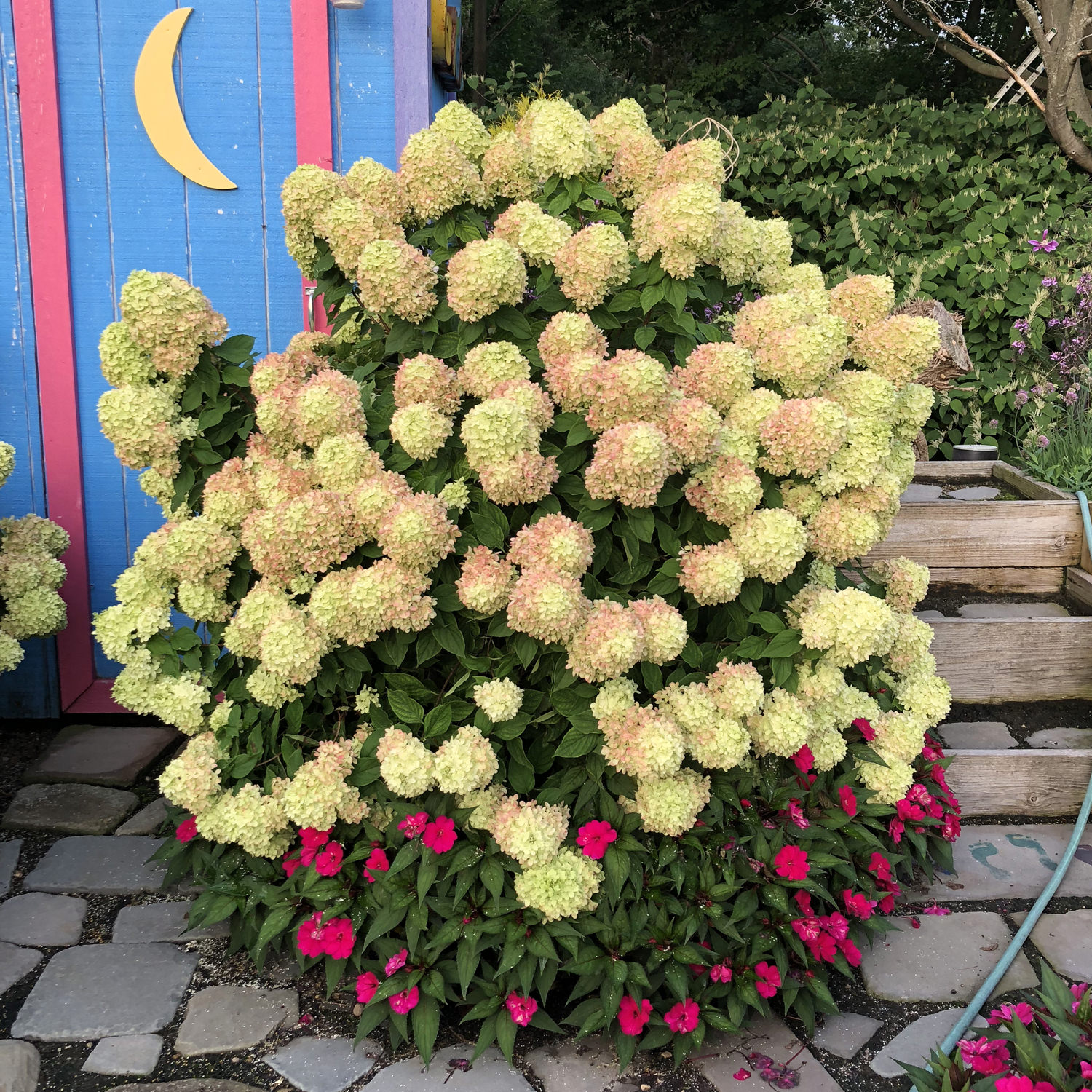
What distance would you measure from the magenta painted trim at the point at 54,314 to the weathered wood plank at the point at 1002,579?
322 centimetres

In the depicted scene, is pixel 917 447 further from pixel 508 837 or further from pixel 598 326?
pixel 508 837

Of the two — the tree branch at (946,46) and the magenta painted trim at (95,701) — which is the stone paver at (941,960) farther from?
the tree branch at (946,46)

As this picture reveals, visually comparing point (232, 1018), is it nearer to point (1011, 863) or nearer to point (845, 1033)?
point (845, 1033)

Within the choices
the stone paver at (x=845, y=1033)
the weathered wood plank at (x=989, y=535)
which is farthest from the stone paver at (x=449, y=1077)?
the weathered wood plank at (x=989, y=535)

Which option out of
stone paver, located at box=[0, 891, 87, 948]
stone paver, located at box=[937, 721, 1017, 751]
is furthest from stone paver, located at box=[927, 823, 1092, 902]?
stone paver, located at box=[0, 891, 87, 948]

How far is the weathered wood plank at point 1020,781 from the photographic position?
2.95m

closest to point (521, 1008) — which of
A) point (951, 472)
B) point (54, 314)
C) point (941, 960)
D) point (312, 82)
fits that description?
point (941, 960)

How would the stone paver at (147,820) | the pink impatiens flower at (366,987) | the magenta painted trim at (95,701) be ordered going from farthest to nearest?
the magenta painted trim at (95,701) < the stone paver at (147,820) < the pink impatiens flower at (366,987)

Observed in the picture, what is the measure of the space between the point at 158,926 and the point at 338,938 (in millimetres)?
678

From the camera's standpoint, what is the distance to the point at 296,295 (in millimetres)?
3387

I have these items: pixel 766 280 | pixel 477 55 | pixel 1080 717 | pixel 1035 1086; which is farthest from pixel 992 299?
pixel 477 55

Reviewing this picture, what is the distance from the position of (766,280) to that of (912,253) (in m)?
3.53

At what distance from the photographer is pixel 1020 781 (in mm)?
2967

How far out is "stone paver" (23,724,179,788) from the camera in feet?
10.5
